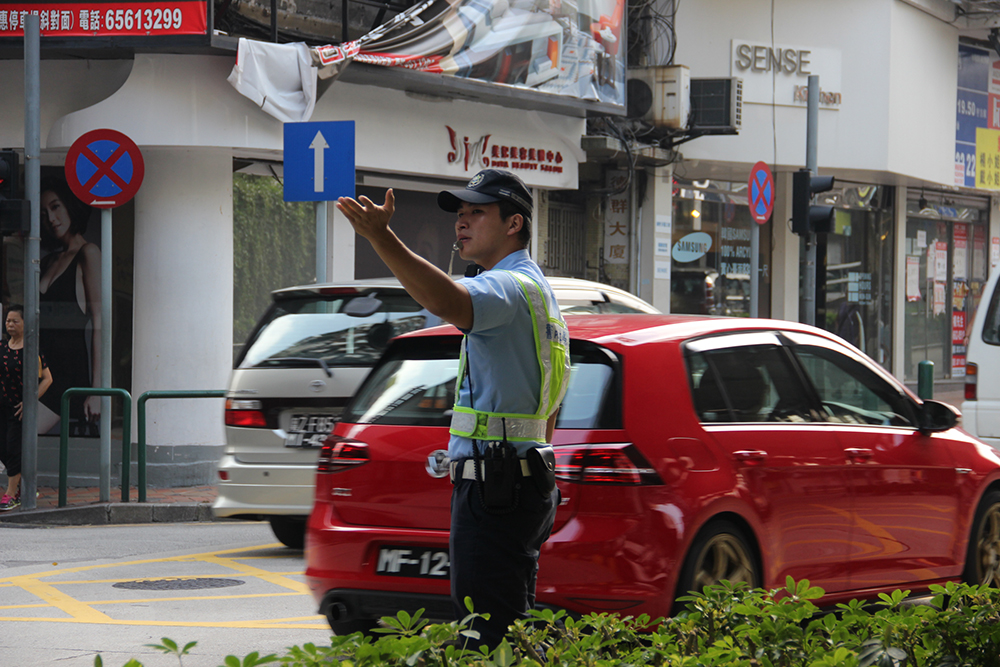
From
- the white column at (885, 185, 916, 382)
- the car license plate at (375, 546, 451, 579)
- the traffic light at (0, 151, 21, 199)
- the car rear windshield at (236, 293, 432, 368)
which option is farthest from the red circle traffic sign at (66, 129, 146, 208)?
the white column at (885, 185, 916, 382)

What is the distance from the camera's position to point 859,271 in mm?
24266

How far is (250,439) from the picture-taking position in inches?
335

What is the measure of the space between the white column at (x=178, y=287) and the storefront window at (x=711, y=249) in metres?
9.14

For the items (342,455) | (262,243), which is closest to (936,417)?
(342,455)

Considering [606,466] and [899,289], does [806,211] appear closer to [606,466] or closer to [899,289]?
[899,289]

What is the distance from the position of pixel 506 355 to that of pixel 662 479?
1477 mm

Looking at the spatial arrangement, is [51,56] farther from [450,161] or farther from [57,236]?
[450,161]

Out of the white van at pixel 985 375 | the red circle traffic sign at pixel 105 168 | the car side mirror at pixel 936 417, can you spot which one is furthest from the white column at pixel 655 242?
the car side mirror at pixel 936 417

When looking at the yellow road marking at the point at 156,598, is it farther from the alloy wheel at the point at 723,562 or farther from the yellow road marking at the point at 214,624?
the alloy wheel at the point at 723,562

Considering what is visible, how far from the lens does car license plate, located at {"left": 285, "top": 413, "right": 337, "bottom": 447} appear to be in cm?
829

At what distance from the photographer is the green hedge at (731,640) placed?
2.70 m

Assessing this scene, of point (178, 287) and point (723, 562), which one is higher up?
point (178, 287)

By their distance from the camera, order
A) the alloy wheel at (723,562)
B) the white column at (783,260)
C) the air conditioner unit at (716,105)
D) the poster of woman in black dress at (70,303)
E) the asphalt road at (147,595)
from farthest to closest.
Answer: the white column at (783,260), the air conditioner unit at (716,105), the poster of woman in black dress at (70,303), the asphalt road at (147,595), the alloy wheel at (723,562)

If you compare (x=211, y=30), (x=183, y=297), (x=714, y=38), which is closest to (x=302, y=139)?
(x=211, y=30)
